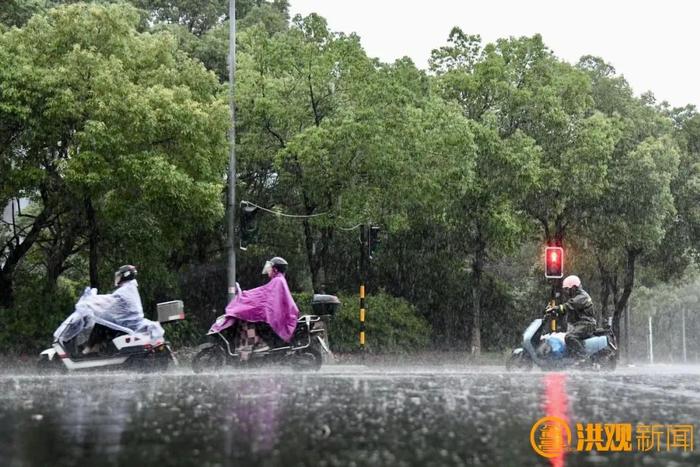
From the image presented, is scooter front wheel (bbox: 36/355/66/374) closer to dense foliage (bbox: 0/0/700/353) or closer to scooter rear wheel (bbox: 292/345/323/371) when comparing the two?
scooter rear wheel (bbox: 292/345/323/371)

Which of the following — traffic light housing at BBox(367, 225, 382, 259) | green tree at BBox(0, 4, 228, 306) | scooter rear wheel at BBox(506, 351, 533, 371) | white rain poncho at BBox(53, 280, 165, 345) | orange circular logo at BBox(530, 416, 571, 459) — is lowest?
orange circular logo at BBox(530, 416, 571, 459)

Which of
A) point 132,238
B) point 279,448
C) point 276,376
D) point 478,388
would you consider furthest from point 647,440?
point 132,238

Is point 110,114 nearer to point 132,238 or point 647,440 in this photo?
point 132,238

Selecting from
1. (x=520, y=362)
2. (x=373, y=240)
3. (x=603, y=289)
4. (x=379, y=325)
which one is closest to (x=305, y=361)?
(x=520, y=362)

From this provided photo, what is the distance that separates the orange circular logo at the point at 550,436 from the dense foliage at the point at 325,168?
1837 cm

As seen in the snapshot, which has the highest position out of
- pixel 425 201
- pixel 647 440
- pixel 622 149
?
pixel 622 149

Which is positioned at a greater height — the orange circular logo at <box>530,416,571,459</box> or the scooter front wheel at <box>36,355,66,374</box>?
the scooter front wheel at <box>36,355,66,374</box>

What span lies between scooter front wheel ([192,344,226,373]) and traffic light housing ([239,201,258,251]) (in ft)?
29.0

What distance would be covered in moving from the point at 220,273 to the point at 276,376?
814 inches

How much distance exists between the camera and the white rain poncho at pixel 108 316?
1723cm

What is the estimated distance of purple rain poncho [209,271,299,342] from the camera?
18.4 m

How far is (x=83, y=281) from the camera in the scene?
33250 millimetres

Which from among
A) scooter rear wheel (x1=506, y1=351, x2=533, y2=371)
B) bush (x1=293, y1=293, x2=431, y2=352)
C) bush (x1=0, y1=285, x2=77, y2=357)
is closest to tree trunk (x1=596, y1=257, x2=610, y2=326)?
bush (x1=293, y1=293, x2=431, y2=352)

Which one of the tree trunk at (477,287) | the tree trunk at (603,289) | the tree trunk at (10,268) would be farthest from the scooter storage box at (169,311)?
the tree trunk at (603,289)
